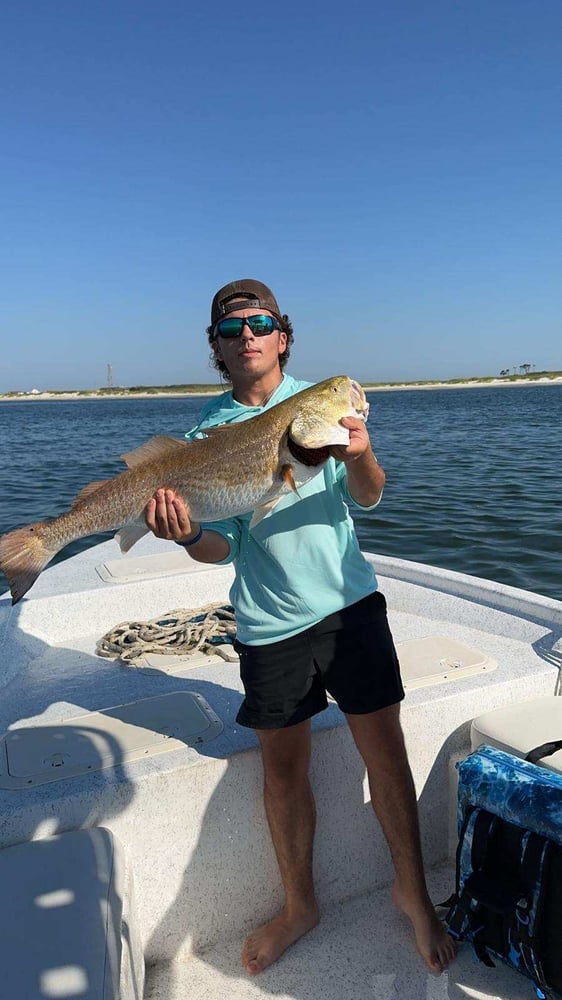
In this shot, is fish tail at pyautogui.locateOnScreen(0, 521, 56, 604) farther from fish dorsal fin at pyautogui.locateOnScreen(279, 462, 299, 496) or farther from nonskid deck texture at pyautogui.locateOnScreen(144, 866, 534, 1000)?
nonskid deck texture at pyautogui.locateOnScreen(144, 866, 534, 1000)

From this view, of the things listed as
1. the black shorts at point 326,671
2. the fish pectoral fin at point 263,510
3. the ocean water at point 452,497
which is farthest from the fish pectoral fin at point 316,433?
the ocean water at point 452,497

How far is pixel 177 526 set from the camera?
2.76 metres

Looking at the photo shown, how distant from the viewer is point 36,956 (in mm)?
1910

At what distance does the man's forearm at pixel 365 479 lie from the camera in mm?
2588

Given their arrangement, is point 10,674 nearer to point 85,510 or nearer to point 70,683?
point 70,683

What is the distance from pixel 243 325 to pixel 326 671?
1.43 m

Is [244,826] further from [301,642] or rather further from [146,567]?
[146,567]

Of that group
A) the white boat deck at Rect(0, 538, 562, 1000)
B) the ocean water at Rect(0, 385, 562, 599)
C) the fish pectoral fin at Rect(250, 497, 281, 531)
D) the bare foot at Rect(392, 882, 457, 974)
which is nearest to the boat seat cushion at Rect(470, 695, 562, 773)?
the white boat deck at Rect(0, 538, 562, 1000)

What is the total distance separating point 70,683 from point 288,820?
6.20 ft

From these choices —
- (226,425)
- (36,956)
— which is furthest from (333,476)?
(36,956)

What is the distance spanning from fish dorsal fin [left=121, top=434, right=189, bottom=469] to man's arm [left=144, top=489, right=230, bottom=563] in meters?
0.22

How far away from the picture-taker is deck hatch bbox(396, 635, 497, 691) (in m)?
3.57

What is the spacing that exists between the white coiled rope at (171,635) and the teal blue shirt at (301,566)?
1.82 m

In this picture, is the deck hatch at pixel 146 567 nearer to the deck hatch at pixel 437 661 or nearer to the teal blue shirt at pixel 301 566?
the deck hatch at pixel 437 661
